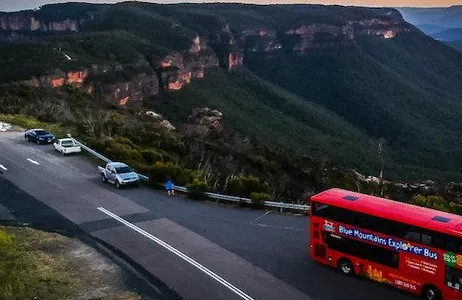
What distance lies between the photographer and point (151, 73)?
126 metres

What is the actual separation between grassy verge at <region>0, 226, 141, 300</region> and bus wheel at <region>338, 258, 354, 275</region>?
827cm

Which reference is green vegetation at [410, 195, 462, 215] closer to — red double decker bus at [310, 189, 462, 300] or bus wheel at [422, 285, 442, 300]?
red double decker bus at [310, 189, 462, 300]

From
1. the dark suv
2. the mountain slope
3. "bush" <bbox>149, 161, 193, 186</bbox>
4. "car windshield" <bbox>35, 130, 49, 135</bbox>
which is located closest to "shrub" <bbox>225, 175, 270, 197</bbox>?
"bush" <bbox>149, 161, 193, 186</bbox>

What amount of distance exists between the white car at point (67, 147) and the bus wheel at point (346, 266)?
1026 inches

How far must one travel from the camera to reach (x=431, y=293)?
20.9m

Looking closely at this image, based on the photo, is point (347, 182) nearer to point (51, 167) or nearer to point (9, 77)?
point (51, 167)

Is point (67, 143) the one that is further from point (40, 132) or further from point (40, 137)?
point (40, 132)

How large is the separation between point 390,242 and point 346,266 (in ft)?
8.01

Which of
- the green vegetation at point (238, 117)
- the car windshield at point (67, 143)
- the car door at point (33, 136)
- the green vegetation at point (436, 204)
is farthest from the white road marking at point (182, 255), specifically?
the car door at point (33, 136)

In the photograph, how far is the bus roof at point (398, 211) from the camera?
67.7ft

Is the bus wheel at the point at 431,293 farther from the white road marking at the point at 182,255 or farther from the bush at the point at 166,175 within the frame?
the bush at the point at 166,175

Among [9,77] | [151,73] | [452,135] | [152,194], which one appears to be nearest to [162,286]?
[152,194]

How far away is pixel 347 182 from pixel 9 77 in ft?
218

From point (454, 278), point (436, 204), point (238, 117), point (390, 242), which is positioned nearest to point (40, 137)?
point (436, 204)
